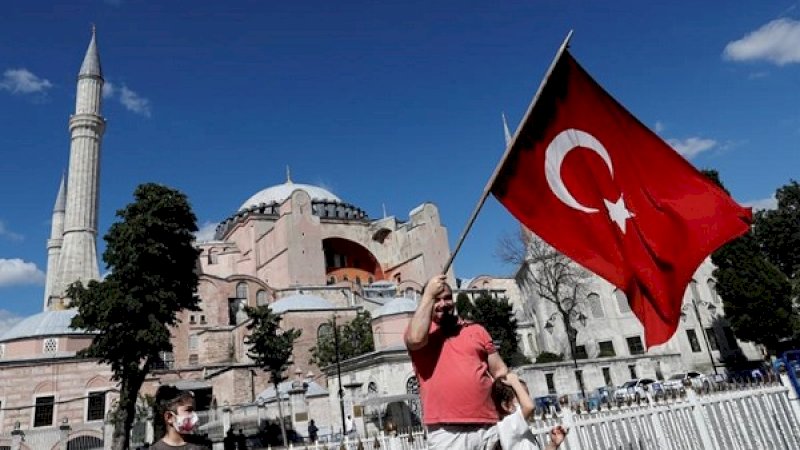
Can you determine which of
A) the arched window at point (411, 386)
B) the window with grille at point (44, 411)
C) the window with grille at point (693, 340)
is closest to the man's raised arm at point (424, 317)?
the arched window at point (411, 386)

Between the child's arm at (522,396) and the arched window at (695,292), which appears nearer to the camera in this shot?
the child's arm at (522,396)

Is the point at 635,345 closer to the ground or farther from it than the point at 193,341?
closer to the ground

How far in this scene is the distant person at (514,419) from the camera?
9.16 feet

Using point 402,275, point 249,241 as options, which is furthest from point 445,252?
point 249,241

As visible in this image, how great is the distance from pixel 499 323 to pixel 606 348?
8.24m

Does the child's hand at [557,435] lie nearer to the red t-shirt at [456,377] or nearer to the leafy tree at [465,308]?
the red t-shirt at [456,377]

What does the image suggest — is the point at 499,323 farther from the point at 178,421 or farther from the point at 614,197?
the point at 178,421

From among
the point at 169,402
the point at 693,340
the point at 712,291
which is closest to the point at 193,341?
the point at 693,340

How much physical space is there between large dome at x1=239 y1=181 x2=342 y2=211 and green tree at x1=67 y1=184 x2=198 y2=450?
126 ft

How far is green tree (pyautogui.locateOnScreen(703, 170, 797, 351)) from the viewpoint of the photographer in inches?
1059

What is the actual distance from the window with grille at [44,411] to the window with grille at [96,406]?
1.67 metres

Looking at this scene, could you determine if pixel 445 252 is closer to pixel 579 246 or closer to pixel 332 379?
pixel 332 379

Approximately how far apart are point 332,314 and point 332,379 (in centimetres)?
729

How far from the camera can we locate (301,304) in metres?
35.5
